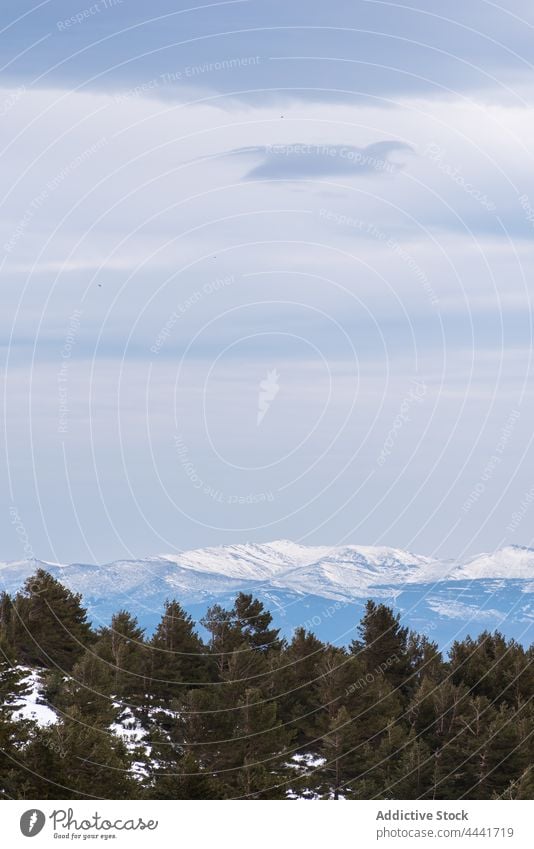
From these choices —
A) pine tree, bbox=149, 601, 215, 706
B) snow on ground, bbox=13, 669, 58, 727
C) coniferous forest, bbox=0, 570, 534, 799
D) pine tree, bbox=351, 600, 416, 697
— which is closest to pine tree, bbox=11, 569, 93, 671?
coniferous forest, bbox=0, 570, 534, 799

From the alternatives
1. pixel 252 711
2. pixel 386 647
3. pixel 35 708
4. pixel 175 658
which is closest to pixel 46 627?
pixel 175 658

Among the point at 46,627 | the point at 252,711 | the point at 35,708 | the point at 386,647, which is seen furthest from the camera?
the point at 386,647

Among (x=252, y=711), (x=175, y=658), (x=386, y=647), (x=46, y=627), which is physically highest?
(x=386, y=647)

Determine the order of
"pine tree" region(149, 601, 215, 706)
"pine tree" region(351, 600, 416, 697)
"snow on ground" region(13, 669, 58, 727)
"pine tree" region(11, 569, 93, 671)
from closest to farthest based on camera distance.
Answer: "snow on ground" region(13, 669, 58, 727)
"pine tree" region(149, 601, 215, 706)
"pine tree" region(11, 569, 93, 671)
"pine tree" region(351, 600, 416, 697)

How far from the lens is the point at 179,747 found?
81.9m

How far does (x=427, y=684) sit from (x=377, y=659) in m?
18.5

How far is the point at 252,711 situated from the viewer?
84.6 m

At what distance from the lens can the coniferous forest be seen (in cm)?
7025

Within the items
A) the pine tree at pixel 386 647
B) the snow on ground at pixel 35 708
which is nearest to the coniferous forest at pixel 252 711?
the pine tree at pixel 386 647

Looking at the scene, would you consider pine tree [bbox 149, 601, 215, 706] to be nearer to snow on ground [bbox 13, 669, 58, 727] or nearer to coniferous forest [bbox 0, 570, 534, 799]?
coniferous forest [bbox 0, 570, 534, 799]

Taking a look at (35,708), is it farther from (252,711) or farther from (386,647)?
(386,647)

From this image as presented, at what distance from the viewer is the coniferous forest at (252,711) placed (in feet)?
230
